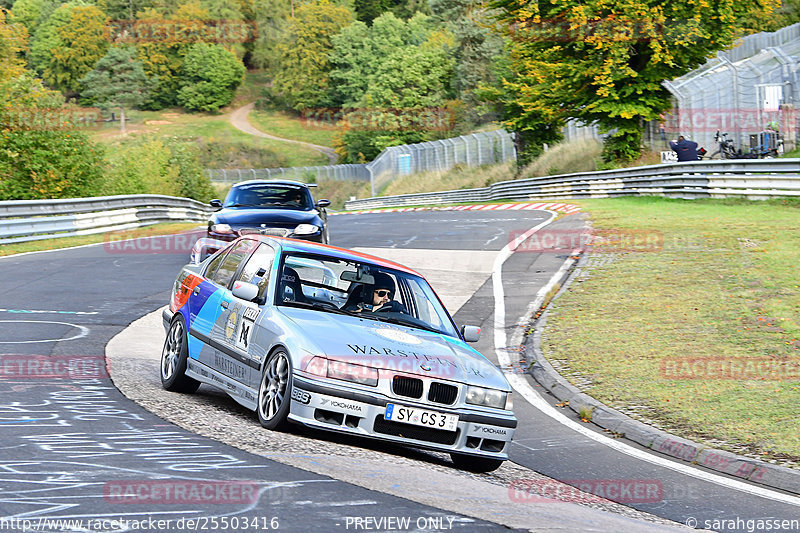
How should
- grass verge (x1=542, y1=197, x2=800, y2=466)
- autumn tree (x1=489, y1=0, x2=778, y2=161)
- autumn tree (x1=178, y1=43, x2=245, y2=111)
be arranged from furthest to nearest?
autumn tree (x1=178, y1=43, x2=245, y2=111)
autumn tree (x1=489, y1=0, x2=778, y2=161)
grass verge (x1=542, y1=197, x2=800, y2=466)

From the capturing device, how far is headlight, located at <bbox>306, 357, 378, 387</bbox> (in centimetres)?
726

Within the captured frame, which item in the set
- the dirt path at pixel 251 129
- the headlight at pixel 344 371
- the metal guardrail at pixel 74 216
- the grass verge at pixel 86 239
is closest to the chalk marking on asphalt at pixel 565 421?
the headlight at pixel 344 371

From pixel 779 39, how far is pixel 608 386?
1586 inches

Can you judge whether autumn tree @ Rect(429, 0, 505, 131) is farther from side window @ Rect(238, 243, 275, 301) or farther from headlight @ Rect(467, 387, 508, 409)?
headlight @ Rect(467, 387, 508, 409)

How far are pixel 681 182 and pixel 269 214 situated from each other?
766 inches

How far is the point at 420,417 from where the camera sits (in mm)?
7277

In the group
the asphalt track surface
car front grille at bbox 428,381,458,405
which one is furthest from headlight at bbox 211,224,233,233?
car front grille at bbox 428,381,458,405

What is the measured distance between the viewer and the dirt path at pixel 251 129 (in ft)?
454

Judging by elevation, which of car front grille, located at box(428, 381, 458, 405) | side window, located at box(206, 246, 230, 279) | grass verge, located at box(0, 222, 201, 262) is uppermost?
side window, located at box(206, 246, 230, 279)

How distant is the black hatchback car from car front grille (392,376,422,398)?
9720 mm

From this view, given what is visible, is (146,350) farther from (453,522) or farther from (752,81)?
(752,81)

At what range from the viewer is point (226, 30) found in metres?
172

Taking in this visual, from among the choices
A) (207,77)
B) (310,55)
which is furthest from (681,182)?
(207,77)

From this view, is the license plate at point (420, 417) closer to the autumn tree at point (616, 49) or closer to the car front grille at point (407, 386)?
the car front grille at point (407, 386)
